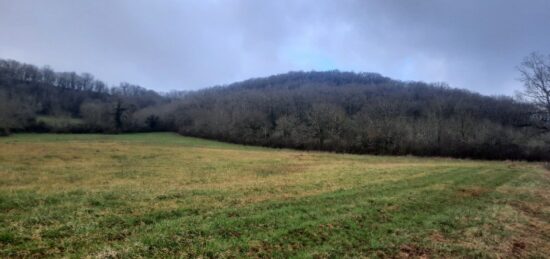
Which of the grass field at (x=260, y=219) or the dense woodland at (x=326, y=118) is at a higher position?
the dense woodland at (x=326, y=118)

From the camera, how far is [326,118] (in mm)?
76812

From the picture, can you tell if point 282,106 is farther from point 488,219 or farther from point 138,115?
point 488,219

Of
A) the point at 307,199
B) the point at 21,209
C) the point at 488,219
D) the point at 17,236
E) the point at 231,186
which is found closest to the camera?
the point at 17,236

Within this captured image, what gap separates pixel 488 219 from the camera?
1271 cm

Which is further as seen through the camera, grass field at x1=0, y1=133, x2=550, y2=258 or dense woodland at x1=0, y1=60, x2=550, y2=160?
dense woodland at x1=0, y1=60, x2=550, y2=160

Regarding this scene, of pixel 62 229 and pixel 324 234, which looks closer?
pixel 62 229

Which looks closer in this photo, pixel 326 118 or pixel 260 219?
pixel 260 219

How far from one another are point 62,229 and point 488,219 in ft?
47.0

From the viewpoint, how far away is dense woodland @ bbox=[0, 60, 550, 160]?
61.1 meters

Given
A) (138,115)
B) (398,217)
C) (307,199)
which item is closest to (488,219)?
(398,217)

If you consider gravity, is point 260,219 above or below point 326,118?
below

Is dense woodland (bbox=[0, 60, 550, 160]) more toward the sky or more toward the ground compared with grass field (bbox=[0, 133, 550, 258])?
more toward the sky

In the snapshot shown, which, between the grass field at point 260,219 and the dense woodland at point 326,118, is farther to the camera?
the dense woodland at point 326,118

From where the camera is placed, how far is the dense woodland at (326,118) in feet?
200
